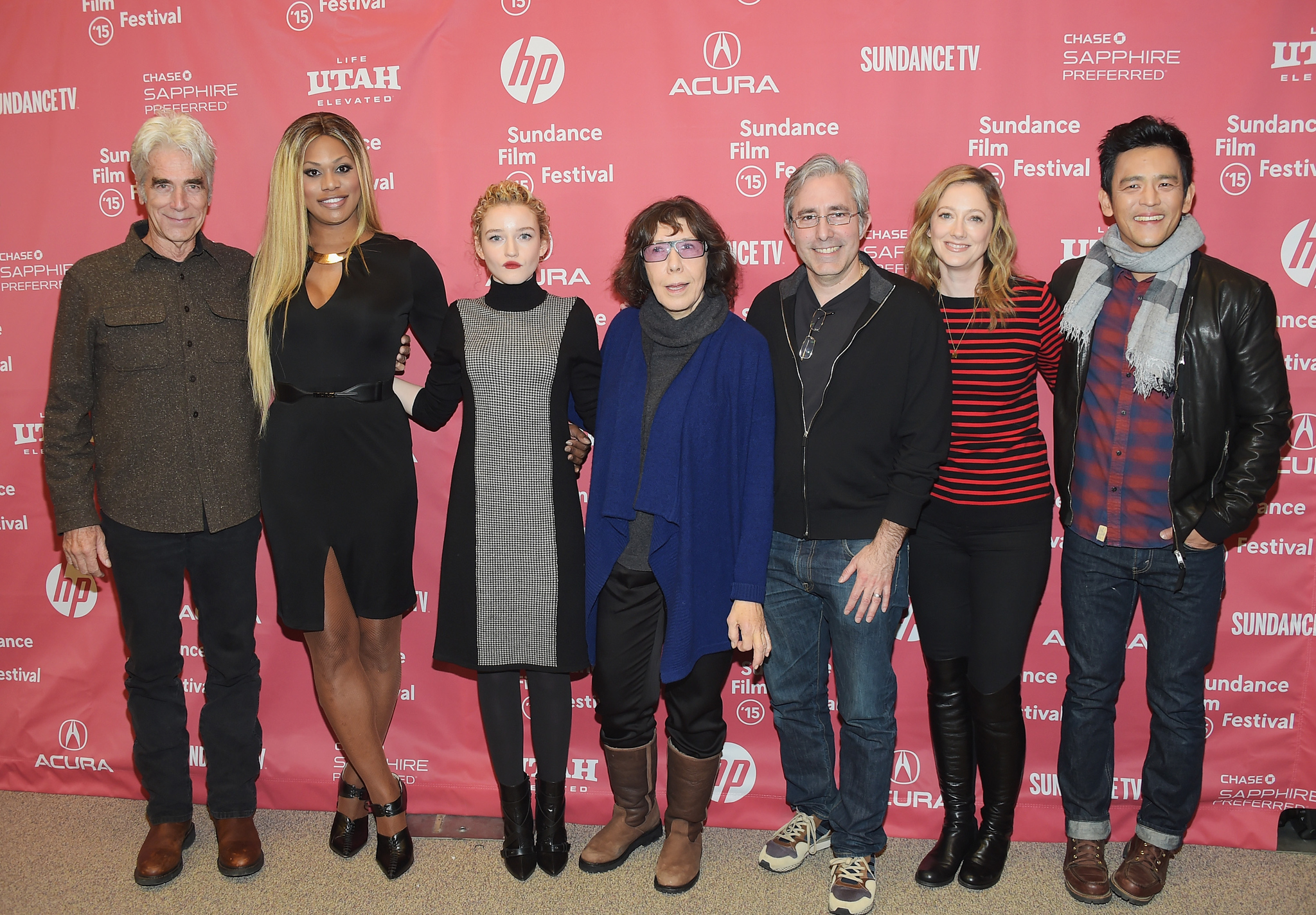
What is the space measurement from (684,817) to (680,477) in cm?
106

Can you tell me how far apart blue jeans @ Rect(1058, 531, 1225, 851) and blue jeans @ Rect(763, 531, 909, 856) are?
0.52 metres

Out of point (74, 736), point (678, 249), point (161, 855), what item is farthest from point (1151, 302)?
point (74, 736)

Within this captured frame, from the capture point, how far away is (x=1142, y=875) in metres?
2.43

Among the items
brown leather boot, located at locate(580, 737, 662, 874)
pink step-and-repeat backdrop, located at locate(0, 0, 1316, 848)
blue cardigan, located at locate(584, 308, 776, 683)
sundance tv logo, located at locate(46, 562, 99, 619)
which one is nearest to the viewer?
blue cardigan, located at locate(584, 308, 776, 683)

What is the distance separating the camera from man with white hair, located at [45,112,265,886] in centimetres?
241

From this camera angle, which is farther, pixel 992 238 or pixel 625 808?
pixel 625 808

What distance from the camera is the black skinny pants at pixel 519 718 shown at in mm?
2453

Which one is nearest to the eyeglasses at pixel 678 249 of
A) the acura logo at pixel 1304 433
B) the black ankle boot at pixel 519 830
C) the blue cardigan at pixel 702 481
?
the blue cardigan at pixel 702 481

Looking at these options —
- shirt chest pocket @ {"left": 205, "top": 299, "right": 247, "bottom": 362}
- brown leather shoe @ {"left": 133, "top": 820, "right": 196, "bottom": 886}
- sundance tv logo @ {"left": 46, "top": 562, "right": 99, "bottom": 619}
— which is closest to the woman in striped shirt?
shirt chest pocket @ {"left": 205, "top": 299, "right": 247, "bottom": 362}

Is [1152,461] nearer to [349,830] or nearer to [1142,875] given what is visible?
[1142,875]

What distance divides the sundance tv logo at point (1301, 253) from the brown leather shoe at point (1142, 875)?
1779 mm

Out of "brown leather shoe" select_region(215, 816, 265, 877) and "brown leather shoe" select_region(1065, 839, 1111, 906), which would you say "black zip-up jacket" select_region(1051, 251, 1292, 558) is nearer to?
"brown leather shoe" select_region(1065, 839, 1111, 906)

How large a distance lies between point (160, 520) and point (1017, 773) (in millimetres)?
2595

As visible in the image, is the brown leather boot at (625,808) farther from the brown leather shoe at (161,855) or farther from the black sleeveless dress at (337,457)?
the brown leather shoe at (161,855)
